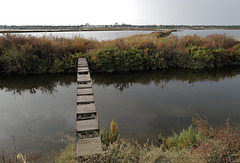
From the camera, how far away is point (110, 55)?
11.2 m

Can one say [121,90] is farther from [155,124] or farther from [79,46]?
[79,46]

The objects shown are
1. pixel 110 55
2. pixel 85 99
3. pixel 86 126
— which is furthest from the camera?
pixel 110 55

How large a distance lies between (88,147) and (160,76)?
Answer: 8.20 metres

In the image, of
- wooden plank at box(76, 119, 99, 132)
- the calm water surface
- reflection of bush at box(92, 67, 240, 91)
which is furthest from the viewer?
reflection of bush at box(92, 67, 240, 91)

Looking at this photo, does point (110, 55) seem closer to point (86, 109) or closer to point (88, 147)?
point (86, 109)

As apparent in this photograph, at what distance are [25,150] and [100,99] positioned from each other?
3.58m

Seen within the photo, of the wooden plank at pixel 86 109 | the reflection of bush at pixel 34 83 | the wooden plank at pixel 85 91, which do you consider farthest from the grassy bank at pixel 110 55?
the wooden plank at pixel 86 109

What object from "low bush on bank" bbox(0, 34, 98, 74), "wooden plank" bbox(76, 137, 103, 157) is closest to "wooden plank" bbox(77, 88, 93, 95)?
"wooden plank" bbox(76, 137, 103, 157)

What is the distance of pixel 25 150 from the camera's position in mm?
4035

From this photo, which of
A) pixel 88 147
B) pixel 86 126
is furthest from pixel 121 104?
pixel 88 147

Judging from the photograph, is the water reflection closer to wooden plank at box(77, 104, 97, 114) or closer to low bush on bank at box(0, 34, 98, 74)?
wooden plank at box(77, 104, 97, 114)

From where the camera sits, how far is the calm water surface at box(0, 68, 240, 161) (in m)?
4.82

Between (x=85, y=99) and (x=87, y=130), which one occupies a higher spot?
(x=85, y=99)

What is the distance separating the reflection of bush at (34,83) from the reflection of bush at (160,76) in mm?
1946
